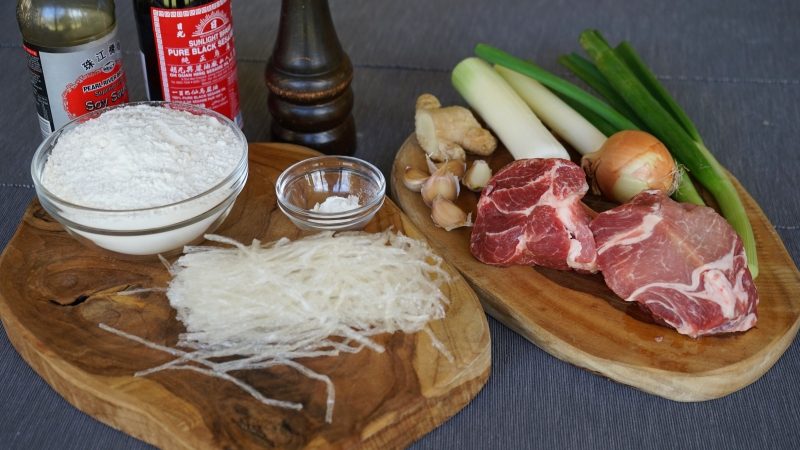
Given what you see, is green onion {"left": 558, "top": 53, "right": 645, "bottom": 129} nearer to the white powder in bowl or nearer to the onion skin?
the onion skin

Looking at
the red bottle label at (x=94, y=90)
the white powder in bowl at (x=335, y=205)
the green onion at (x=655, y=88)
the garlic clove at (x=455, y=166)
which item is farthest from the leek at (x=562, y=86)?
the red bottle label at (x=94, y=90)

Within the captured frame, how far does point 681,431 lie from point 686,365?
0.38ft

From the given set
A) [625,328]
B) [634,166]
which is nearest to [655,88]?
[634,166]

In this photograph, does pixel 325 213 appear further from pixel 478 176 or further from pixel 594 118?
pixel 594 118

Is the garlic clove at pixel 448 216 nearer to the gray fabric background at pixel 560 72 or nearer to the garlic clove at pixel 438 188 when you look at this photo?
the garlic clove at pixel 438 188

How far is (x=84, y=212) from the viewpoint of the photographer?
1507mm

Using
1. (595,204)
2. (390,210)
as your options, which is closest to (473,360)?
(390,210)

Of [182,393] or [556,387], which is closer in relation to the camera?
[182,393]

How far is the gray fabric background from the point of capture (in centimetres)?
148

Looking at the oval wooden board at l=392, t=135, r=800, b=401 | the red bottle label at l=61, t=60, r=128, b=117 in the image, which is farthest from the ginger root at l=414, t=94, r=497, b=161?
the red bottle label at l=61, t=60, r=128, b=117

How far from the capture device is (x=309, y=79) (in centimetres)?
190

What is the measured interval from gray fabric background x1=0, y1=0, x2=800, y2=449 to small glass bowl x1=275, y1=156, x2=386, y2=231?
26cm

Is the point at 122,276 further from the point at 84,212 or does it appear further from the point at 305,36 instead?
the point at 305,36

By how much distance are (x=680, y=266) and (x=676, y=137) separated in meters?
0.49
